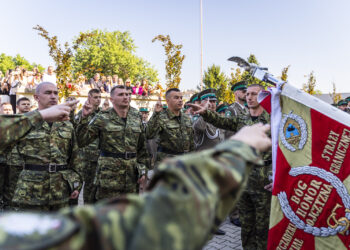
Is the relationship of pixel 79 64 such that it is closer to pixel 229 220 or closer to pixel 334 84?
pixel 334 84

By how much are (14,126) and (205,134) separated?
3.99 m

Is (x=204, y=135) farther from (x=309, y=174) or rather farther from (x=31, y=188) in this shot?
(x=31, y=188)

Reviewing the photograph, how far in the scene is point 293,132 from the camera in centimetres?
288

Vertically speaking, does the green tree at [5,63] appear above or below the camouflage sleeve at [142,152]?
above

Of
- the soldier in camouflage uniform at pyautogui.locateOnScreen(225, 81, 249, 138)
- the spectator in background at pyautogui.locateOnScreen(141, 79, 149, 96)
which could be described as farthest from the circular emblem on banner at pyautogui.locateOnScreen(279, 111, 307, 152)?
the spectator in background at pyautogui.locateOnScreen(141, 79, 149, 96)

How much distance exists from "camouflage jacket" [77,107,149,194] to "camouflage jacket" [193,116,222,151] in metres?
1.49

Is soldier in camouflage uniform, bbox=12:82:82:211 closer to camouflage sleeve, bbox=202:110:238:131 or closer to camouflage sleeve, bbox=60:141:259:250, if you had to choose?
camouflage sleeve, bbox=202:110:238:131

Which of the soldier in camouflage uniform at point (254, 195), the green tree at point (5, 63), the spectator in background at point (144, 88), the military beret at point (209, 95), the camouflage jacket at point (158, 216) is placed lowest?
the soldier in camouflage uniform at point (254, 195)

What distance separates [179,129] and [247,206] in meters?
1.72

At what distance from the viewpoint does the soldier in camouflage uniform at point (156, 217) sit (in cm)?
55

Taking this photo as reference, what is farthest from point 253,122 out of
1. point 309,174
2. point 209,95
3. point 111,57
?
point 111,57

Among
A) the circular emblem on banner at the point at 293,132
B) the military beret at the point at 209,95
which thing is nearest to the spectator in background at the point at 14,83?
the military beret at the point at 209,95

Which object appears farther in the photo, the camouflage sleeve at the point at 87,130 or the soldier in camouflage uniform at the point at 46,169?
the camouflage sleeve at the point at 87,130

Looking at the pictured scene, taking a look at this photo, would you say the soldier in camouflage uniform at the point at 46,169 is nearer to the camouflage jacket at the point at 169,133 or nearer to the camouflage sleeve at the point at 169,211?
the camouflage jacket at the point at 169,133
